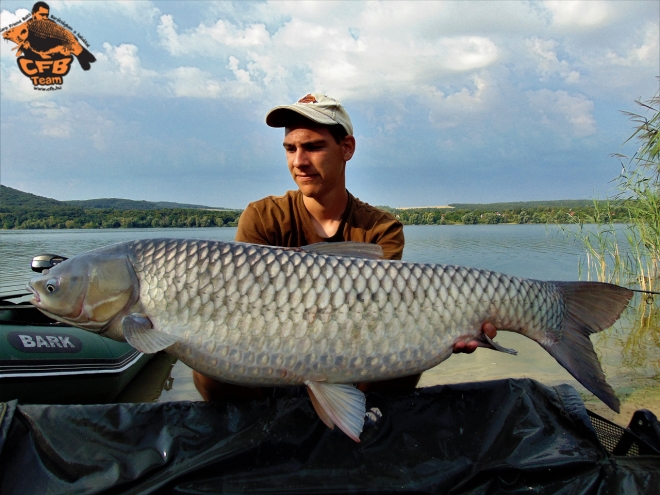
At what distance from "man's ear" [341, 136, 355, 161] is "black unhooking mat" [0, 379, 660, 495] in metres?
1.20

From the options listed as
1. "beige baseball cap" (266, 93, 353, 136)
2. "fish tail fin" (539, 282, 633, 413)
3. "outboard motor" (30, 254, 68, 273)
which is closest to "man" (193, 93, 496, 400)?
"beige baseball cap" (266, 93, 353, 136)

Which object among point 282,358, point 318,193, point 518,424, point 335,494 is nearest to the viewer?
point 335,494

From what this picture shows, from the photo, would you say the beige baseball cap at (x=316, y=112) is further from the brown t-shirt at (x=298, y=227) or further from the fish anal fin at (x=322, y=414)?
the fish anal fin at (x=322, y=414)

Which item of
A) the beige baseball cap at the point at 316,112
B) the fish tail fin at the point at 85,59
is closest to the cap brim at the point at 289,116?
the beige baseball cap at the point at 316,112

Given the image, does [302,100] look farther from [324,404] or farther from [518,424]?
[518,424]

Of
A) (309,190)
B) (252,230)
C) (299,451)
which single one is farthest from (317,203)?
(299,451)

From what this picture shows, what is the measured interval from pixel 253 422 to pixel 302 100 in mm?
1417

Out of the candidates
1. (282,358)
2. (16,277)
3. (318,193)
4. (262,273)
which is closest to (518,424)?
(282,358)

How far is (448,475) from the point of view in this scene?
1.30 meters

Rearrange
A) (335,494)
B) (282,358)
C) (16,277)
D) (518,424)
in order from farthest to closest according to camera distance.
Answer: (16,277) < (518,424) < (282,358) < (335,494)

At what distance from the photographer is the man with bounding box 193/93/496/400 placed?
2.04 m

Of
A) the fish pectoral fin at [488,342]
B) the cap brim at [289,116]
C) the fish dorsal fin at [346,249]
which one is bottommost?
the fish pectoral fin at [488,342]

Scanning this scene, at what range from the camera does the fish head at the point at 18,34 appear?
1157cm

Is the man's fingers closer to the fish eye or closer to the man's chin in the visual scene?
the man's chin
